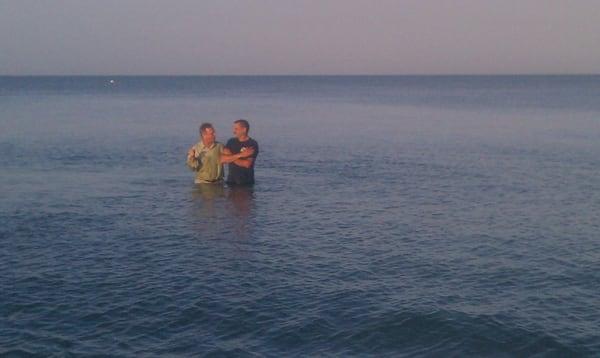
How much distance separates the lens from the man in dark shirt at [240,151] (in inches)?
928

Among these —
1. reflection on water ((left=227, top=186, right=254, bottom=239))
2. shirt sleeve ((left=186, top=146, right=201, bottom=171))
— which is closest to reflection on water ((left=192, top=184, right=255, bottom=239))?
reflection on water ((left=227, top=186, right=254, bottom=239))

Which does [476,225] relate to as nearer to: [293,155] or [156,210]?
[156,210]

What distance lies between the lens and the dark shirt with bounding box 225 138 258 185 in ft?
77.4

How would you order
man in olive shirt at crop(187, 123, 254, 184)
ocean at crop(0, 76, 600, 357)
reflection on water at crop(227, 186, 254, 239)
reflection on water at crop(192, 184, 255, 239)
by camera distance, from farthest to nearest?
1. man in olive shirt at crop(187, 123, 254, 184)
2. reflection on water at crop(192, 184, 255, 239)
3. reflection on water at crop(227, 186, 254, 239)
4. ocean at crop(0, 76, 600, 357)

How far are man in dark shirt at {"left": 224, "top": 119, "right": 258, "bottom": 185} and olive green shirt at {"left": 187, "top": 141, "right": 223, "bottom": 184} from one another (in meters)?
0.35

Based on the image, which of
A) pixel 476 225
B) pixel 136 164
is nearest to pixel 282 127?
pixel 136 164

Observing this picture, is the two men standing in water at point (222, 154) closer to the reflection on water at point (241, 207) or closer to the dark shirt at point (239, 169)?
the dark shirt at point (239, 169)

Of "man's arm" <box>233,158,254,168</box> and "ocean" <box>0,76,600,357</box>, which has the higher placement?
"man's arm" <box>233,158,254,168</box>

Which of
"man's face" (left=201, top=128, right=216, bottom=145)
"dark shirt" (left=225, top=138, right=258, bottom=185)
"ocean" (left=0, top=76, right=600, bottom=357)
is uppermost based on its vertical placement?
"man's face" (left=201, top=128, right=216, bottom=145)

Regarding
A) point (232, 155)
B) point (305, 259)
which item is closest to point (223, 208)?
point (232, 155)

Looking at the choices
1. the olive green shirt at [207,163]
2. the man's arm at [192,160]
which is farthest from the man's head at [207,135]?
the man's arm at [192,160]

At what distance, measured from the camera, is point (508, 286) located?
1405 centimetres

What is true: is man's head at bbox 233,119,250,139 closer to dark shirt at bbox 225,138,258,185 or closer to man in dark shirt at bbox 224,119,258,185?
man in dark shirt at bbox 224,119,258,185

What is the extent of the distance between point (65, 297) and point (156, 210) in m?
7.55
